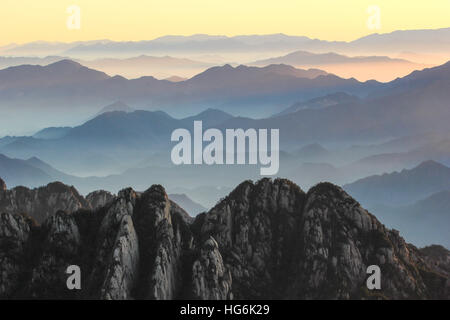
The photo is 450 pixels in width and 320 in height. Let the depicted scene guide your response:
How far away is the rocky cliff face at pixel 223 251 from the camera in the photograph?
99375mm

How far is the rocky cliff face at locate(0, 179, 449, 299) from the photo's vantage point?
9938cm

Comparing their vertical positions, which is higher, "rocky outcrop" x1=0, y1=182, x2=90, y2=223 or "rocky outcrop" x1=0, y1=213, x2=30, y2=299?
"rocky outcrop" x1=0, y1=182, x2=90, y2=223

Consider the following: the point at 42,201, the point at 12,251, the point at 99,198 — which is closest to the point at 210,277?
the point at 12,251

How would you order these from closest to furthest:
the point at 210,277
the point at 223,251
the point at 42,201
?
the point at 210,277 → the point at 223,251 → the point at 42,201

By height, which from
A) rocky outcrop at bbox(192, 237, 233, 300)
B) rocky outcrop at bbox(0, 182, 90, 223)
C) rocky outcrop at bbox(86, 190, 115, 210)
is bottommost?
rocky outcrop at bbox(192, 237, 233, 300)

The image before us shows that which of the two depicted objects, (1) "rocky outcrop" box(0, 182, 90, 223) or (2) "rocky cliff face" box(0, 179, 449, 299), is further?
(1) "rocky outcrop" box(0, 182, 90, 223)

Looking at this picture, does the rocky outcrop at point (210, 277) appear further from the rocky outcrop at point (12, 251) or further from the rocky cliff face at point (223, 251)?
the rocky outcrop at point (12, 251)

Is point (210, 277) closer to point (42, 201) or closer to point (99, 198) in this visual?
point (42, 201)

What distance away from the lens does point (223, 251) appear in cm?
10819

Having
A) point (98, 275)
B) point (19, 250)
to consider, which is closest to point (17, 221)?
point (19, 250)

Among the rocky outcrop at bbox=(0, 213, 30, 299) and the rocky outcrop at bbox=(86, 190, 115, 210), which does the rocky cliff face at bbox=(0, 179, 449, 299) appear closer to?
the rocky outcrop at bbox=(0, 213, 30, 299)

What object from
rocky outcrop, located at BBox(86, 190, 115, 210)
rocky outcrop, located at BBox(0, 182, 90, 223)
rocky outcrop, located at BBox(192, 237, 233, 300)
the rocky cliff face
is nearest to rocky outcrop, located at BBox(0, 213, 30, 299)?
the rocky cliff face

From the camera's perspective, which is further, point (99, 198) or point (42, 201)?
point (99, 198)
